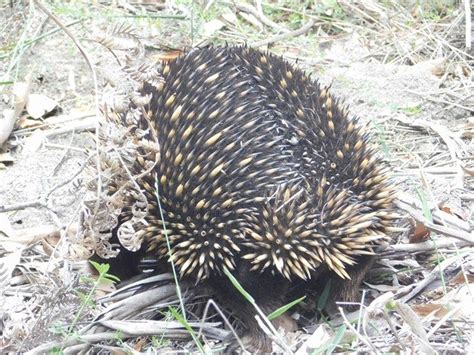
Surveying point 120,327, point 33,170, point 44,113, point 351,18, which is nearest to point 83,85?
point 44,113

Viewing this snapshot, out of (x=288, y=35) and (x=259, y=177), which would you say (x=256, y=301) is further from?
(x=288, y=35)

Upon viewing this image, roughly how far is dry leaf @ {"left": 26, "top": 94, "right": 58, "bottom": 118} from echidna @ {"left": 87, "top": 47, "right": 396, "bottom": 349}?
1.58 metres

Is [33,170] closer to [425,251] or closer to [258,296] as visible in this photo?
[258,296]

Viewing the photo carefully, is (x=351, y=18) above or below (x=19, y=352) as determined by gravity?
above

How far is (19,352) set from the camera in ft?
8.61

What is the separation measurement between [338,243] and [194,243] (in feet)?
1.62

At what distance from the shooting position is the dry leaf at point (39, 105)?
4.50m

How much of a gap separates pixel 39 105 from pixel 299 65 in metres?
1.56

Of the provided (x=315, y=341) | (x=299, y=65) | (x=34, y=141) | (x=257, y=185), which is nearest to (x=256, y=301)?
(x=315, y=341)

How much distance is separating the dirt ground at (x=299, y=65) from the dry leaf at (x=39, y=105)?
0.11 ft

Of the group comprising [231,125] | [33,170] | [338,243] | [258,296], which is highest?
[231,125]

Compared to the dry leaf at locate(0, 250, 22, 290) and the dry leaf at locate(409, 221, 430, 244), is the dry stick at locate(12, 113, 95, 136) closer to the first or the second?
the dry leaf at locate(0, 250, 22, 290)

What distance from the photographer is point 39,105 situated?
178 inches

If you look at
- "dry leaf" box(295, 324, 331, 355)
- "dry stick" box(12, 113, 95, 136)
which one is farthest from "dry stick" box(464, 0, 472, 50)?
"dry leaf" box(295, 324, 331, 355)
